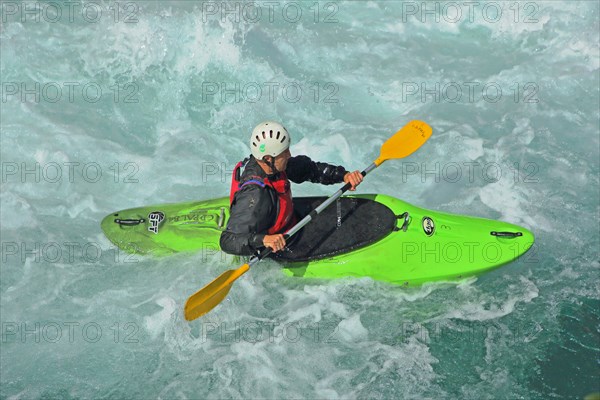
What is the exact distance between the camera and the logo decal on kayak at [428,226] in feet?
19.2

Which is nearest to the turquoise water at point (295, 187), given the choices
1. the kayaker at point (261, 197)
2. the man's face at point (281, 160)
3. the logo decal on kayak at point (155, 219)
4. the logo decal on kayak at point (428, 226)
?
the logo decal on kayak at point (155, 219)

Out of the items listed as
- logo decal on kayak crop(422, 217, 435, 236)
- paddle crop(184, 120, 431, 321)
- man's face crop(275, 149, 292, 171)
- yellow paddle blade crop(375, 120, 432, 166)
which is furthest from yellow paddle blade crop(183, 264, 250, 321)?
yellow paddle blade crop(375, 120, 432, 166)

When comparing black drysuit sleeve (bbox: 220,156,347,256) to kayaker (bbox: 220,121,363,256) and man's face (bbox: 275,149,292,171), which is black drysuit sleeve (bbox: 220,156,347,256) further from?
man's face (bbox: 275,149,292,171)

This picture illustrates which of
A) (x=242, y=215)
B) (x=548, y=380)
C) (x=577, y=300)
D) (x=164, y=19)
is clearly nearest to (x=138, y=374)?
(x=242, y=215)

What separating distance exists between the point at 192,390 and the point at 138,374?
0.50 metres

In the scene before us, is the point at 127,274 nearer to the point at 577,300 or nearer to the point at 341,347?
the point at 341,347

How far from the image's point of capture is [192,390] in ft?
17.5

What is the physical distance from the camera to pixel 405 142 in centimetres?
659

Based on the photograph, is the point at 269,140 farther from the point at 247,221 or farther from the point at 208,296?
the point at 208,296

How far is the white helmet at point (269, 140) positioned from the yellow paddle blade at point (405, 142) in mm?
1436

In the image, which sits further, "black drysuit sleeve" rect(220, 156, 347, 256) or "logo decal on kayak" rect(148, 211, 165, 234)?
"logo decal on kayak" rect(148, 211, 165, 234)

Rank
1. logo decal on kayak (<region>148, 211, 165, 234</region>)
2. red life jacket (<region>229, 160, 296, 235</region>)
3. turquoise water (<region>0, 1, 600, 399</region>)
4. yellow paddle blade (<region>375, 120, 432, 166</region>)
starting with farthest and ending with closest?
yellow paddle blade (<region>375, 120, 432, 166</region>), logo decal on kayak (<region>148, 211, 165, 234</region>), turquoise water (<region>0, 1, 600, 399</region>), red life jacket (<region>229, 160, 296, 235</region>)

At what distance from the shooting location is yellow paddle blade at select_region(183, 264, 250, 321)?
5105 mm

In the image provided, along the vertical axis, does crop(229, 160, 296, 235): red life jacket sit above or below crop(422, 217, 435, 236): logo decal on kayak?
above
